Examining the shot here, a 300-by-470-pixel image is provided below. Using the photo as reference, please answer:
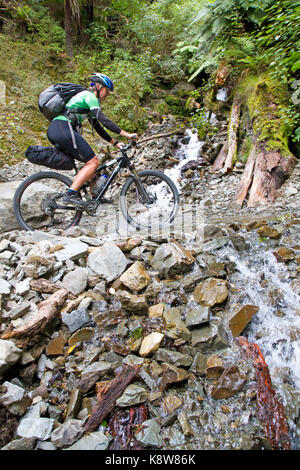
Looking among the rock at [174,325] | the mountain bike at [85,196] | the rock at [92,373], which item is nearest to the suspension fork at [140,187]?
the mountain bike at [85,196]

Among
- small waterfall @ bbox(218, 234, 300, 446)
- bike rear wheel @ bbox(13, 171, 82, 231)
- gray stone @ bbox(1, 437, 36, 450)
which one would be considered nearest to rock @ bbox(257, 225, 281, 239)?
small waterfall @ bbox(218, 234, 300, 446)

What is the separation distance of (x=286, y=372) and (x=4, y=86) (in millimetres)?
10812

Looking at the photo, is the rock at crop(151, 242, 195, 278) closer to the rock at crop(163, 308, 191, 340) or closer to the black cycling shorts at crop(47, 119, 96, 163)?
the rock at crop(163, 308, 191, 340)

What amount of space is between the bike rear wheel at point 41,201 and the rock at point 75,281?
65.0 inches

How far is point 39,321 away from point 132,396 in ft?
3.62

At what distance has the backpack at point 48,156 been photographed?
401 cm

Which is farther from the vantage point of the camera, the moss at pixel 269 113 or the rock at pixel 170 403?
the moss at pixel 269 113

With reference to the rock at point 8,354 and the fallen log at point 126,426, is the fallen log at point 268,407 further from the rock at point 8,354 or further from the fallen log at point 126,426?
the rock at point 8,354

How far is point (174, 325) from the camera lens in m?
2.54

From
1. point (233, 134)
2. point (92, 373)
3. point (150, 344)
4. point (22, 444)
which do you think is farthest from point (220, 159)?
point (22, 444)

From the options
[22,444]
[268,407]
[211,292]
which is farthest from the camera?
[211,292]

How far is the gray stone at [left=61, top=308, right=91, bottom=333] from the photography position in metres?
2.55

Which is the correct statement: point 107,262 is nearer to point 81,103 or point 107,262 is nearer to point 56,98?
point 81,103

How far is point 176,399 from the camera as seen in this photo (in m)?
2.02
